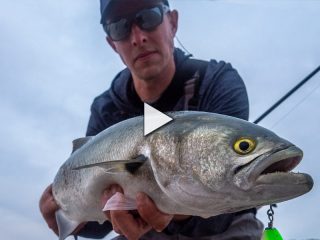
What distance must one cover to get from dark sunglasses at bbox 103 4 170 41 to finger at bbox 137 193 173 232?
1644mm

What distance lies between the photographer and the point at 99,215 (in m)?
3.59

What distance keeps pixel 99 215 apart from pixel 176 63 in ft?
4.87

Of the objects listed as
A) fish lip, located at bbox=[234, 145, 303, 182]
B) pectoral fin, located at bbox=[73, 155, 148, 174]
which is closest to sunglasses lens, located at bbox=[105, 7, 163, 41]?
pectoral fin, located at bbox=[73, 155, 148, 174]

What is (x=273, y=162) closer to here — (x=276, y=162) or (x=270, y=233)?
(x=276, y=162)

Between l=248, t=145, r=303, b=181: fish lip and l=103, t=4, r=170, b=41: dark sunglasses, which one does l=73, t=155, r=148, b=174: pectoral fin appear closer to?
l=248, t=145, r=303, b=181: fish lip

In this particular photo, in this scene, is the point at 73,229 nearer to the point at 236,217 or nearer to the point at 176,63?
the point at 236,217

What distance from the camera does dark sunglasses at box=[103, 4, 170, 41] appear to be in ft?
13.2

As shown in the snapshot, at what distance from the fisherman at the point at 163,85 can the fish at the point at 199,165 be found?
0.47m

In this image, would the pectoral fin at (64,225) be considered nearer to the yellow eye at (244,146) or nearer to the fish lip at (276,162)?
the yellow eye at (244,146)

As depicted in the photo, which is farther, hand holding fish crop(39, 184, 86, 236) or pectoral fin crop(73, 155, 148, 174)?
hand holding fish crop(39, 184, 86, 236)

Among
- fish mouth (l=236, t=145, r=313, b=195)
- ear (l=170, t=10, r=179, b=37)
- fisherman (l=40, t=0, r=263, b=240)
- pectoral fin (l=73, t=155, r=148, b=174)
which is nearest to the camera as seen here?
fish mouth (l=236, t=145, r=313, b=195)

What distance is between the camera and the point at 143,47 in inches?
159

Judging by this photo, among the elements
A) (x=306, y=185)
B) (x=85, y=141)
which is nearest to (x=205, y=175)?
(x=306, y=185)

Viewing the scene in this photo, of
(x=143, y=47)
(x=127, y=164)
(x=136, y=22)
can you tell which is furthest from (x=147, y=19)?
(x=127, y=164)
